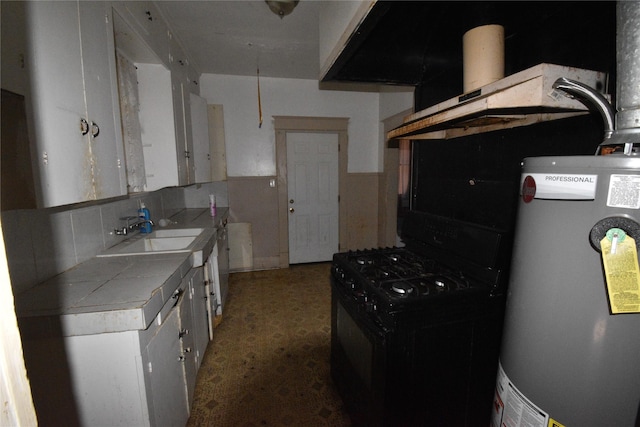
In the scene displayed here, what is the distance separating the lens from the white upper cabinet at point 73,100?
37.0 inches

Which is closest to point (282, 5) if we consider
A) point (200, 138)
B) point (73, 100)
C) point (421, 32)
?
point (421, 32)

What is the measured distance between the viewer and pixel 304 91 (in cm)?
396

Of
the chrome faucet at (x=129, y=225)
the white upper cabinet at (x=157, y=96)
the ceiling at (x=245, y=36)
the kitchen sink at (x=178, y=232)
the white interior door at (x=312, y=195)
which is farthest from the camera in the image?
the white interior door at (x=312, y=195)

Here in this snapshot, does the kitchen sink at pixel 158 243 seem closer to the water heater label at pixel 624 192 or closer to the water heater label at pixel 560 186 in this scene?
the water heater label at pixel 560 186

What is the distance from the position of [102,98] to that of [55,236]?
75 centimetres

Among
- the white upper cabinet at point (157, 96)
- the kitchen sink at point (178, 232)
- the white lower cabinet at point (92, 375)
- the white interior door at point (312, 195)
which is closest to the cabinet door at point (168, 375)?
the white lower cabinet at point (92, 375)

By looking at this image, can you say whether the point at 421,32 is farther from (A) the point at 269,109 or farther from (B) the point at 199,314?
(A) the point at 269,109

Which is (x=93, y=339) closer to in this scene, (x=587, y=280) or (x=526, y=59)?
(x=587, y=280)

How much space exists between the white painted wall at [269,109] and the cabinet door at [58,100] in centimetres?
273

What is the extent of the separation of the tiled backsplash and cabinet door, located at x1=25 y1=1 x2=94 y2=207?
35cm

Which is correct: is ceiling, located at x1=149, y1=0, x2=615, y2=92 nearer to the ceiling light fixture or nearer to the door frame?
the ceiling light fixture

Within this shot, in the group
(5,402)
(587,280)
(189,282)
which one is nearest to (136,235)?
(189,282)

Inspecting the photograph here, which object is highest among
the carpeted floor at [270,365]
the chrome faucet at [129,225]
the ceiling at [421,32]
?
the ceiling at [421,32]

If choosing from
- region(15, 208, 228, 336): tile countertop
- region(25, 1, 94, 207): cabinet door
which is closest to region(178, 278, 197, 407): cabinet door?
region(15, 208, 228, 336): tile countertop
